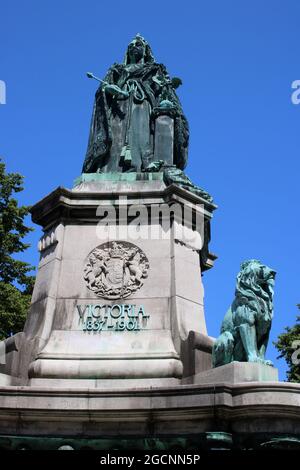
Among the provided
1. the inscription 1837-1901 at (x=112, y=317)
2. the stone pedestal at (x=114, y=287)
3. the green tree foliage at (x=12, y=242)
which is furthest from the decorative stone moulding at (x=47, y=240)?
the green tree foliage at (x=12, y=242)

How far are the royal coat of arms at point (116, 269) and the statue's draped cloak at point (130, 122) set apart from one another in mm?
2274

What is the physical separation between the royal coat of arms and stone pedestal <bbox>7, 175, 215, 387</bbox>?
16mm

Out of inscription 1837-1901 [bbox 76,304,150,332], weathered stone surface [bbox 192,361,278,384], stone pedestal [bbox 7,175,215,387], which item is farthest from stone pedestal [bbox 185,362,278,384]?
inscription 1837-1901 [bbox 76,304,150,332]

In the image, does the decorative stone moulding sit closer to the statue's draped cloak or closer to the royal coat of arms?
the royal coat of arms

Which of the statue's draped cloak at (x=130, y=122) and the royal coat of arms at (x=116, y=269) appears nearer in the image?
the royal coat of arms at (x=116, y=269)

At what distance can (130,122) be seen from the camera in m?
13.5

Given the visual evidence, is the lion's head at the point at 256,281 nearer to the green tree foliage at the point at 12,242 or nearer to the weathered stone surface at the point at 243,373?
the weathered stone surface at the point at 243,373

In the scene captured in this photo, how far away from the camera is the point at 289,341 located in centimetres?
2675

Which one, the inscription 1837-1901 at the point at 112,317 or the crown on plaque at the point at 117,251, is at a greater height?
the crown on plaque at the point at 117,251

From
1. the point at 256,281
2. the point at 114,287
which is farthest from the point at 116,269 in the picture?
the point at 256,281

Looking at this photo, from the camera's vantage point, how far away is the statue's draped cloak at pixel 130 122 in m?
13.1

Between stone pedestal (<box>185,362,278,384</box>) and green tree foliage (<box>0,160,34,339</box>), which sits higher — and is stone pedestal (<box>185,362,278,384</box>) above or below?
below

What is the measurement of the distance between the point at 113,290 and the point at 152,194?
1.92 meters

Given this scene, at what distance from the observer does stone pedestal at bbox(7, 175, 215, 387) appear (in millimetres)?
9969
